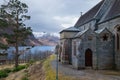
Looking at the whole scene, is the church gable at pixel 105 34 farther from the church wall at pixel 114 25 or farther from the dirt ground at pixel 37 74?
the dirt ground at pixel 37 74

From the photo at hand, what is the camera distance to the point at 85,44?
32.7 meters

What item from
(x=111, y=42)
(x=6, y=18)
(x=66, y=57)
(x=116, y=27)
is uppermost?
(x=6, y=18)

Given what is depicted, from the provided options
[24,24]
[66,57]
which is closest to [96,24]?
[66,57]

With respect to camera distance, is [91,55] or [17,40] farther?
[17,40]

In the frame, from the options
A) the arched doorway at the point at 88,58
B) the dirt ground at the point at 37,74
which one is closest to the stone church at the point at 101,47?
the arched doorway at the point at 88,58

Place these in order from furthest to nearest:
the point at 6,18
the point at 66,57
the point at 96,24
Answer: the point at 6,18 → the point at 66,57 → the point at 96,24

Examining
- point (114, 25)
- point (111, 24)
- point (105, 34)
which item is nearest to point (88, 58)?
point (105, 34)

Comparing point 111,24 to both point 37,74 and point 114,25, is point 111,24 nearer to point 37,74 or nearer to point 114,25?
point 114,25

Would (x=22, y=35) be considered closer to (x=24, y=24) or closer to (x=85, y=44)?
(x=24, y=24)

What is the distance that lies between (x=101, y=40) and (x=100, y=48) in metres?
1.27

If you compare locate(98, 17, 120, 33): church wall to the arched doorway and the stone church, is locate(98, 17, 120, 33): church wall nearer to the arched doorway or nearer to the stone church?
the stone church

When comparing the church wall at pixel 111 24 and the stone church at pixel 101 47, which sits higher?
the church wall at pixel 111 24

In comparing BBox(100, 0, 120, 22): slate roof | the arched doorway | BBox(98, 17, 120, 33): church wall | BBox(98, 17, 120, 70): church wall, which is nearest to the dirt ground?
the arched doorway

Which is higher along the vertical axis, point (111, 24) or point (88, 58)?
point (111, 24)
